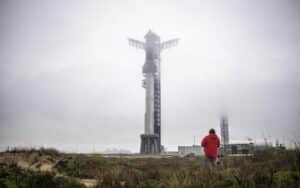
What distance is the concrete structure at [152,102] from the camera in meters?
54.1

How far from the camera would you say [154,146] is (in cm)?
5419

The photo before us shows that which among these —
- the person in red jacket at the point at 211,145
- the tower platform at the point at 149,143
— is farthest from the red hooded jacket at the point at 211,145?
the tower platform at the point at 149,143

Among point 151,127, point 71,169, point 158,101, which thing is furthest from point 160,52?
point 71,169

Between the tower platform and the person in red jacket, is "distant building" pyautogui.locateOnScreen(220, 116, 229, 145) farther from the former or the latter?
the person in red jacket

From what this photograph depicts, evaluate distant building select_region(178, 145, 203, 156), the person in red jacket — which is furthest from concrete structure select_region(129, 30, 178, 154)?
the person in red jacket

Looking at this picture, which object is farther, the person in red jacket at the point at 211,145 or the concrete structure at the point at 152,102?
the concrete structure at the point at 152,102

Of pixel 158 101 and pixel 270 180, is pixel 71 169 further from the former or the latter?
pixel 158 101

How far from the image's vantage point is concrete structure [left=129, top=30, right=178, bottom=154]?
54.1 m

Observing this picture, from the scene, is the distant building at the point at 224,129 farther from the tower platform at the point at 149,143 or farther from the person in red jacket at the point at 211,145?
the person in red jacket at the point at 211,145

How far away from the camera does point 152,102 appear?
55.9 metres

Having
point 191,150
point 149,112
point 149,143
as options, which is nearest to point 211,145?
point 191,150

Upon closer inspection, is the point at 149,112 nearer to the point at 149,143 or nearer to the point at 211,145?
the point at 149,143

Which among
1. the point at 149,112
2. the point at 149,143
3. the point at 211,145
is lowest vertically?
the point at 149,143

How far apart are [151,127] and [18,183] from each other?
4776 cm
